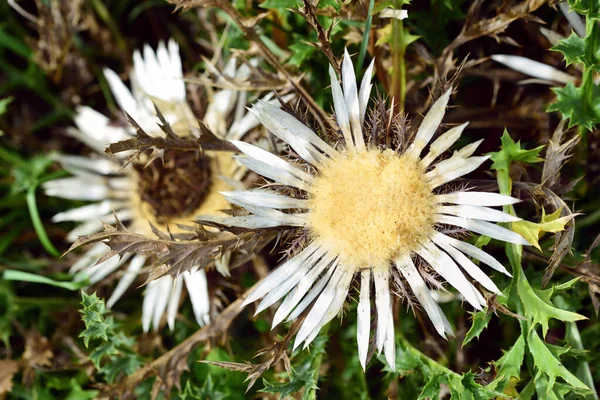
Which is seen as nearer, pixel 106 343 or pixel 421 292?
pixel 421 292

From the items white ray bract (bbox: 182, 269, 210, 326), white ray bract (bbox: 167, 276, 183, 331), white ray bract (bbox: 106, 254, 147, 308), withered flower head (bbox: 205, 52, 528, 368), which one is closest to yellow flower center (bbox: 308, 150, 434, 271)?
withered flower head (bbox: 205, 52, 528, 368)

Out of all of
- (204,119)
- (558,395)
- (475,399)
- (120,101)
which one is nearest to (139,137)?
(204,119)

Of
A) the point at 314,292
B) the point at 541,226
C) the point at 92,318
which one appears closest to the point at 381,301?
the point at 314,292

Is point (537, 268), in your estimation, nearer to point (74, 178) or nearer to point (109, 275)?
point (109, 275)

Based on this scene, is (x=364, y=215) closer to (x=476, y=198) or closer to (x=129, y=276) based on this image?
(x=476, y=198)

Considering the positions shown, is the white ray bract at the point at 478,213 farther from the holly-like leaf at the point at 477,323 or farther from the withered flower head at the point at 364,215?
the holly-like leaf at the point at 477,323

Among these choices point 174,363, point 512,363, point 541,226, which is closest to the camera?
point 541,226
